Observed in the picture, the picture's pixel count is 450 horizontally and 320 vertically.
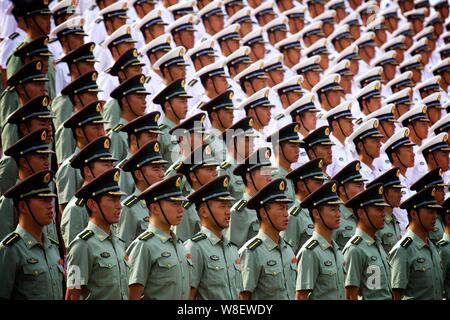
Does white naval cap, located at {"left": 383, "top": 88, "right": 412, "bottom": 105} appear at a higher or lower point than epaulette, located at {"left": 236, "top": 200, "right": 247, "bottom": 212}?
higher

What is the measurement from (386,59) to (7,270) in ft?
29.0

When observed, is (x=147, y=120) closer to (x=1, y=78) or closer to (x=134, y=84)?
(x=134, y=84)

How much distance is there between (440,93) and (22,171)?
7.04 meters

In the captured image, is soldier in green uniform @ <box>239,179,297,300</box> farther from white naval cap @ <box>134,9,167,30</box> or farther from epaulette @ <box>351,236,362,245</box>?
white naval cap @ <box>134,9,167,30</box>

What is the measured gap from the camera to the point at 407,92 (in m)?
13.3

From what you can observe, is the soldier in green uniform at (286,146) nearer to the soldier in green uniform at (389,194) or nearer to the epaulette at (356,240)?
the soldier in green uniform at (389,194)

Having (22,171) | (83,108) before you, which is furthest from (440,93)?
(22,171)

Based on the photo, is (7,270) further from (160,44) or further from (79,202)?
(160,44)

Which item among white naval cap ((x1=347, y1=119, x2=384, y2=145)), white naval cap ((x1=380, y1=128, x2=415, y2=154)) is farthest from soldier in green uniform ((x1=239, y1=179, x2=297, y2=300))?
white naval cap ((x1=380, y1=128, x2=415, y2=154))

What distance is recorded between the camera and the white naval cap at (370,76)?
14.1 m

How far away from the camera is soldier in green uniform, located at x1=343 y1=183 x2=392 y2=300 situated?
9.00m

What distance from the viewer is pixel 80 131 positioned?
9.79 metres

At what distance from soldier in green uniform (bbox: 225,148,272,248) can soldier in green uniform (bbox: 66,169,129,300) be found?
5.90 ft
